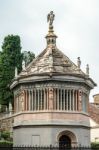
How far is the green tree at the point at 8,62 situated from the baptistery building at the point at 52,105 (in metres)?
31.3

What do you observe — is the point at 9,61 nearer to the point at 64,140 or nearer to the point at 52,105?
the point at 64,140

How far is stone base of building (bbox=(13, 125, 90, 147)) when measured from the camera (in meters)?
40.2

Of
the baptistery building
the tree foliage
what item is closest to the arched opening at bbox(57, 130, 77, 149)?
the baptistery building

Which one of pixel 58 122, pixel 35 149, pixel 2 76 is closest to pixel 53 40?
pixel 58 122

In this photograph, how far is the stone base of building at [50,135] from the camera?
4025 centimetres

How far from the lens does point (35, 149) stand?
3434 cm

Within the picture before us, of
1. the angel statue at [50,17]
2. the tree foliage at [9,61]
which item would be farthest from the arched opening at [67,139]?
the tree foliage at [9,61]

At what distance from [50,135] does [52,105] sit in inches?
86.3

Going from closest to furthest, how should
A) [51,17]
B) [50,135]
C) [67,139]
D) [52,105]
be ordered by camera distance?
[50,135], [52,105], [67,139], [51,17]

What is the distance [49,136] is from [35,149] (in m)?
5.85

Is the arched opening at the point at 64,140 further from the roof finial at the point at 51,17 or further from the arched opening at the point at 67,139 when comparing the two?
the roof finial at the point at 51,17

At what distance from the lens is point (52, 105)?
4053 cm

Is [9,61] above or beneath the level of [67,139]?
above

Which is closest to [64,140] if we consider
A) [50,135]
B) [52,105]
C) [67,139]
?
[67,139]
